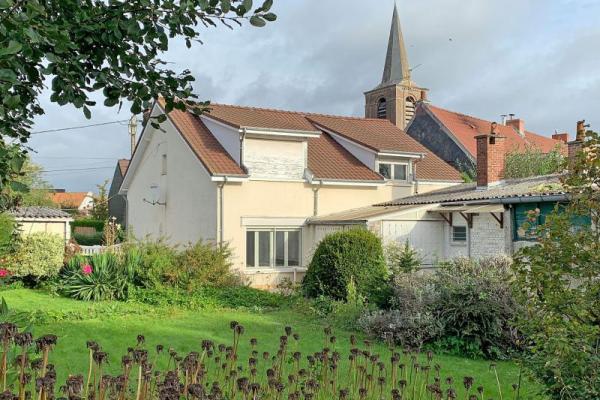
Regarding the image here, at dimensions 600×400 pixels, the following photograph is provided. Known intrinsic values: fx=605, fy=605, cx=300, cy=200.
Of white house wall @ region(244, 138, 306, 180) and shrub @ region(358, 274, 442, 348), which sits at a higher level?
white house wall @ region(244, 138, 306, 180)

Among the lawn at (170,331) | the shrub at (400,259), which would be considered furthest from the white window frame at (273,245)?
the lawn at (170,331)

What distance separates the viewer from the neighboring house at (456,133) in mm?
38125

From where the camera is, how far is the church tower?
46062 millimetres

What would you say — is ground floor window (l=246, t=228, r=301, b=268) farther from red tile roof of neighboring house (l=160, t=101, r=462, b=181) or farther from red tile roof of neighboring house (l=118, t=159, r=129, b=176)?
red tile roof of neighboring house (l=118, t=159, r=129, b=176)

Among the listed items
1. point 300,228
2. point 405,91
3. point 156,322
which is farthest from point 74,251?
point 405,91

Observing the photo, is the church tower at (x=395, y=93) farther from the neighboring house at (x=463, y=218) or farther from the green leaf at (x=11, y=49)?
the green leaf at (x=11, y=49)

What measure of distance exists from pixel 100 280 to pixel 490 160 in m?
13.9

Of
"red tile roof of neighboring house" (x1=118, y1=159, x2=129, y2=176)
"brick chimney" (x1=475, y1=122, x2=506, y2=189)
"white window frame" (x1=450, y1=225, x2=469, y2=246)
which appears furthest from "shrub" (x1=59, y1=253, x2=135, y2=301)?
"red tile roof of neighboring house" (x1=118, y1=159, x2=129, y2=176)

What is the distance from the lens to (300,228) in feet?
76.2

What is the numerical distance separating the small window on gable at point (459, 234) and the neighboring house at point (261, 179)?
14.4 ft

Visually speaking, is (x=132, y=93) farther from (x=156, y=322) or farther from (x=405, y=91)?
(x=405, y=91)

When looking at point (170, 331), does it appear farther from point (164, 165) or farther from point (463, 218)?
point (164, 165)

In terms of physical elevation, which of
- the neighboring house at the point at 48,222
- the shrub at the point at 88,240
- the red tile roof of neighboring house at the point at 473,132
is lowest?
the shrub at the point at 88,240

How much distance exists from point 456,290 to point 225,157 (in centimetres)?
1259
